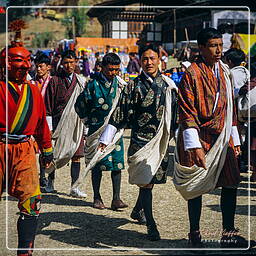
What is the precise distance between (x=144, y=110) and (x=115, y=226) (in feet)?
4.38

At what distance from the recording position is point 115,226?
570cm

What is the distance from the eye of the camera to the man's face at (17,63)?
426cm

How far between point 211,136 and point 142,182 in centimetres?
88

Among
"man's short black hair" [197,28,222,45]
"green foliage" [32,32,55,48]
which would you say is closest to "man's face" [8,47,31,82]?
"man's short black hair" [197,28,222,45]

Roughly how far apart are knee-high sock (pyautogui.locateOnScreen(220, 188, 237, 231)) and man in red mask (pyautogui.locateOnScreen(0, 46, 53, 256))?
1.64 m

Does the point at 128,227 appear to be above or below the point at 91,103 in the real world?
below

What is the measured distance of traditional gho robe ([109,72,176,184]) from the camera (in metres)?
5.18

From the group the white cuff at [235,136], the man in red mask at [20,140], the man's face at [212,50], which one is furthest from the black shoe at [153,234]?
the man's face at [212,50]

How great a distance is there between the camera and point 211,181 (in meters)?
4.66

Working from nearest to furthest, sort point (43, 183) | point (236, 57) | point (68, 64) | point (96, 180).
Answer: point (96, 180) < point (68, 64) < point (236, 57) < point (43, 183)

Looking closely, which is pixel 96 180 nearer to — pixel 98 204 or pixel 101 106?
pixel 98 204

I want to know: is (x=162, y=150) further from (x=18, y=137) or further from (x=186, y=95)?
(x=18, y=137)

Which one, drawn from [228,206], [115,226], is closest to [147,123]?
[228,206]

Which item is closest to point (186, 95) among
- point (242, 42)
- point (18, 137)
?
point (18, 137)
